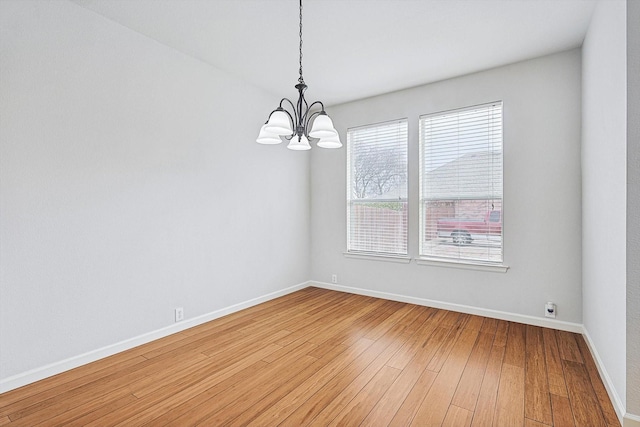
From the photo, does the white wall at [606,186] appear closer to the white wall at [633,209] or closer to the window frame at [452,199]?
the white wall at [633,209]

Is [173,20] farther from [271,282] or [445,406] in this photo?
[445,406]

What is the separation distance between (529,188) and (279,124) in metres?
2.85

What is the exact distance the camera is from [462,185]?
380 centimetres

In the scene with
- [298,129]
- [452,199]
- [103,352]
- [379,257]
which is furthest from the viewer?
[379,257]

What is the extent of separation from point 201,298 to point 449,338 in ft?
8.59

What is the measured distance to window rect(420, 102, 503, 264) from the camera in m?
3.61

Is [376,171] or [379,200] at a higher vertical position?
[376,171]

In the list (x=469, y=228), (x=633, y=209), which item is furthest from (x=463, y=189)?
(x=633, y=209)

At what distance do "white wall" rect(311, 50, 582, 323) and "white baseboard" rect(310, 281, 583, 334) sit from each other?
48 millimetres

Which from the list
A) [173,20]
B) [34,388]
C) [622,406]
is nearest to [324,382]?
[622,406]

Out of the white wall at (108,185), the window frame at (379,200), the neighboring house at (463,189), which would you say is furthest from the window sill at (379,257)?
the white wall at (108,185)

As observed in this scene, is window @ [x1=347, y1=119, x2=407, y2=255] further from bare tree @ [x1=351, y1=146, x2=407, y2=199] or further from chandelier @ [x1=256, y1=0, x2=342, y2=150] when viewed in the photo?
chandelier @ [x1=256, y1=0, x2=342, y2=150]

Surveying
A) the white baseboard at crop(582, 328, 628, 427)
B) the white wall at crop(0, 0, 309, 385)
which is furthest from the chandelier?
the white baseboard at crop(582, 328, 628, 427)

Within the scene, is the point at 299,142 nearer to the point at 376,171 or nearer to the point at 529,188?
the point at 376,171
